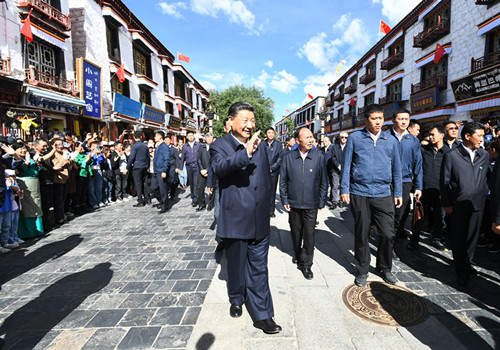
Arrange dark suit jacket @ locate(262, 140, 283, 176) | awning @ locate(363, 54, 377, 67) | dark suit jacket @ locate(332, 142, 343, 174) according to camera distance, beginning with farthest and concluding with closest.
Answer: awning @ locate(363, 54, 377, 67) < dark suit jacket @ locate(332, 142, 343, 174) < dark suit jacket @ locate(262, 140, 283, 176)

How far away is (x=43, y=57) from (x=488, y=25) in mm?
19304

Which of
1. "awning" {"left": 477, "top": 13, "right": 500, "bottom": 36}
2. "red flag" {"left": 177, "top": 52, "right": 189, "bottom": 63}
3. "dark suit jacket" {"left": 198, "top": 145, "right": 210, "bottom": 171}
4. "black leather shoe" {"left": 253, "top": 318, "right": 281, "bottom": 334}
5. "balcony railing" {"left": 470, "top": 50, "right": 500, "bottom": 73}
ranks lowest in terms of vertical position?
"black leather shoe" {"left": 253, "top": 318, "right": 281, "bottom": 334}

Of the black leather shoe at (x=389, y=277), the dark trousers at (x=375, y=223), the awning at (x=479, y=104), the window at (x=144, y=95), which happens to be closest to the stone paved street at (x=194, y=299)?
the black leather shoe at (x=389, y=277)

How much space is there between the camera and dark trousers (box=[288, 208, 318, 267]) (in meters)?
3.49

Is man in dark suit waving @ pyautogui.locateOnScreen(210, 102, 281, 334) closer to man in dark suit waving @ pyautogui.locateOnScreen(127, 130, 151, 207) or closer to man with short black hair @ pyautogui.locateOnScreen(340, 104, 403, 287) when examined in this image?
man with short black hair @ pyautogui.locateOnScreen(340, 104, 403, 287)

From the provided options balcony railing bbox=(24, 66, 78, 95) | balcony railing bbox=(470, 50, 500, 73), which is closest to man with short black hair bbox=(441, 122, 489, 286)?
balcony railing bbox=(470, 50, 500, 73)

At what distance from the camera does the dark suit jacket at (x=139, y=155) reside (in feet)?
25.0

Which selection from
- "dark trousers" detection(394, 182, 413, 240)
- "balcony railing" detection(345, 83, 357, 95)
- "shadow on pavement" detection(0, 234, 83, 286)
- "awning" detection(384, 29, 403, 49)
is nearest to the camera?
"shadow on pavement" detection(0, 234, 83, 286)

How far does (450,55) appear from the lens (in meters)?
13.7

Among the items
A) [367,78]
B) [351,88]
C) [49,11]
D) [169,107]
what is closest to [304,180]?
[49,11]

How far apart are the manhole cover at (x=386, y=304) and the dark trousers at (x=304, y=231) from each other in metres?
0.64

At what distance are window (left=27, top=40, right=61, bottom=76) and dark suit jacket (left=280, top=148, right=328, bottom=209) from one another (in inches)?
494

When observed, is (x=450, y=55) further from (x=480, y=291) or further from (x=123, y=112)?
(x=123, y=112)

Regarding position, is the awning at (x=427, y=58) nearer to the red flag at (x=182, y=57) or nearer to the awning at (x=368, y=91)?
the awning at (x=368, y=91)
